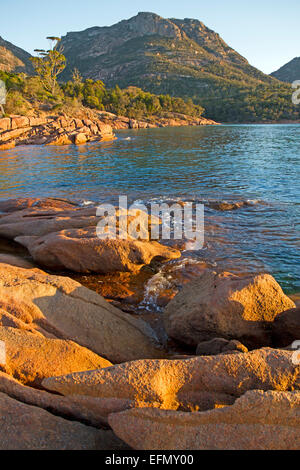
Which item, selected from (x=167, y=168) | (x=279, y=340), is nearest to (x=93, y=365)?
(x=279, y=340)

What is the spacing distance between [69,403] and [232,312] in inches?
112

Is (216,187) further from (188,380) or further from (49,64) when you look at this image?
(49,64)

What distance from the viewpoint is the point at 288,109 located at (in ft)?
281

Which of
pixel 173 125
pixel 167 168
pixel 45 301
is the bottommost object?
pixel 45 301

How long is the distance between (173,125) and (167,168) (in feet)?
237

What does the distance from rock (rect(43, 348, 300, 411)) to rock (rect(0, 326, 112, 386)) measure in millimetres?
400

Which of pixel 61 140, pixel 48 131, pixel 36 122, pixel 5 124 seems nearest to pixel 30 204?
pixel 61 140

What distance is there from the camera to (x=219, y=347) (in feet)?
13.7

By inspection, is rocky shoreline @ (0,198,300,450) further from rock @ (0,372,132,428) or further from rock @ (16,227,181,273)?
rock @ (16,227,181,273)

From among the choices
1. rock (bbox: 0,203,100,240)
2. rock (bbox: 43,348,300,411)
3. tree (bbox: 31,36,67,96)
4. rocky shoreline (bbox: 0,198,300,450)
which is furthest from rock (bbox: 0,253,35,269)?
tree (bbox: 31,36,67,96)

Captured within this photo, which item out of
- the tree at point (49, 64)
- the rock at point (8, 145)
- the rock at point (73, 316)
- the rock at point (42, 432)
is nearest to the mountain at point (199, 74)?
the tree at point (49, 64)

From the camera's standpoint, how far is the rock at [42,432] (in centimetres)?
241

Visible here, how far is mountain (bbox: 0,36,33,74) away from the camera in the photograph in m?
144

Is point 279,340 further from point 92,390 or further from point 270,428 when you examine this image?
point 92,390
